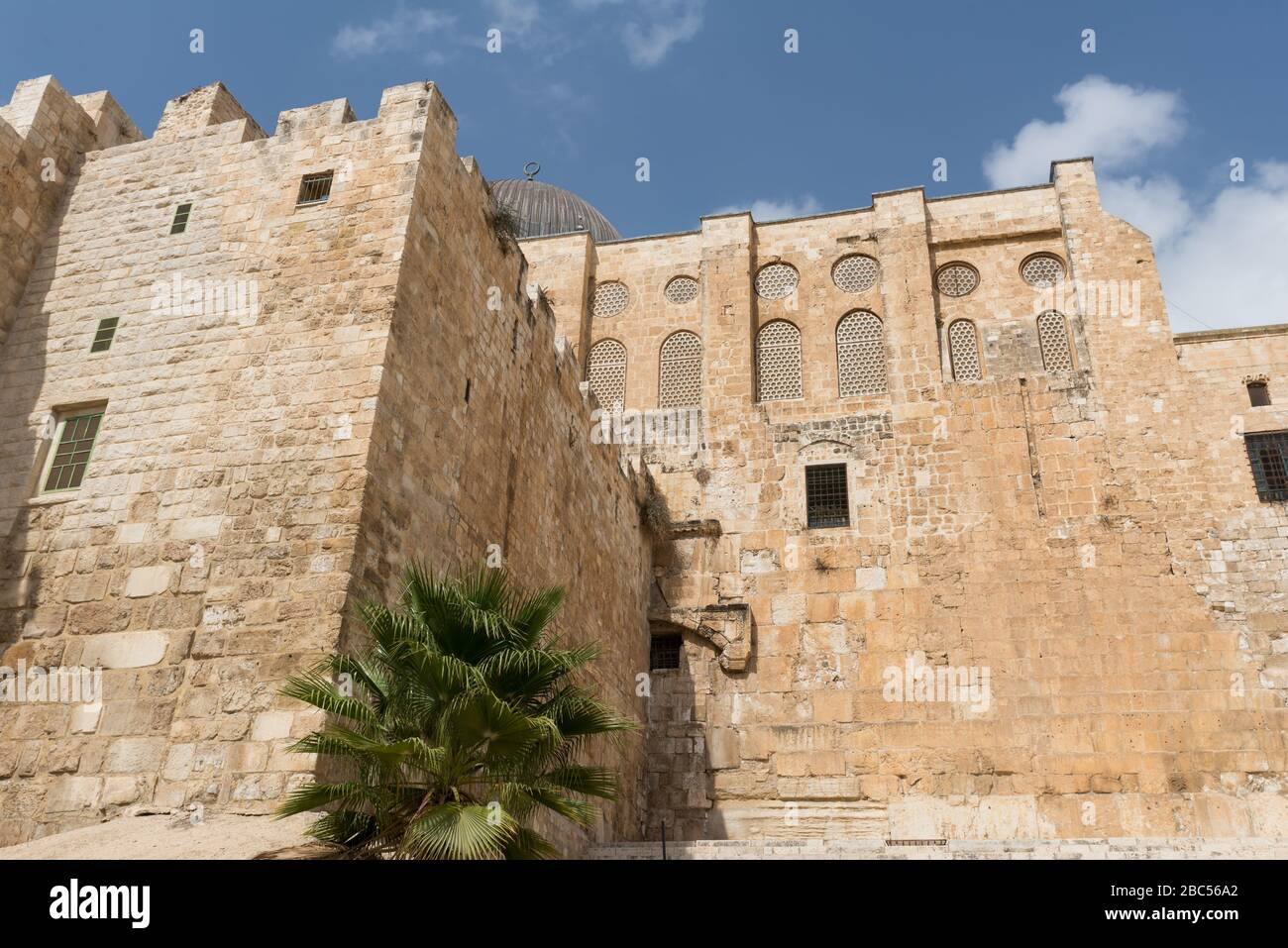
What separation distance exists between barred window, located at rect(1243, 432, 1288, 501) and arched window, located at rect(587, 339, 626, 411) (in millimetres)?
9633

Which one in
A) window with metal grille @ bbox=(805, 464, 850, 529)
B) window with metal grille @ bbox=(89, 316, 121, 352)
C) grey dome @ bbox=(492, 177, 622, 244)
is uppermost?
grey dome @ bbox=(492, 177, 622, 244)

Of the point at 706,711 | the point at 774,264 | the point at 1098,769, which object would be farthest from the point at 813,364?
the point at 1098,769

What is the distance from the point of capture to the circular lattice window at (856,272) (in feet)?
57.6

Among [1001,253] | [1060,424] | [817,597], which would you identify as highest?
[1001,253]

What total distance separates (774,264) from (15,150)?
1186 cm

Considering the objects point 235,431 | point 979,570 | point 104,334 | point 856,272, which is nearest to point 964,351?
point 856,272

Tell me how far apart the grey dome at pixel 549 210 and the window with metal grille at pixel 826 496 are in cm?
895

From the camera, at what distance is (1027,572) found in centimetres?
1458

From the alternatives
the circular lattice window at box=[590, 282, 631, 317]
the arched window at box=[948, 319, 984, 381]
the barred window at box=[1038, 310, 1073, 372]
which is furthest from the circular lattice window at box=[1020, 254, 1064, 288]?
the circular lattice window at box=[590, 282, 631, 317]

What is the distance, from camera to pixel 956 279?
17.3 m

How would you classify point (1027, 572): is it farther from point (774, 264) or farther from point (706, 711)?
point (774, 264)

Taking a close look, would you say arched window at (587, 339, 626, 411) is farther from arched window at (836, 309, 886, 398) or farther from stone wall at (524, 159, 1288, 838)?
arched window at (836, 309, 886, 398)

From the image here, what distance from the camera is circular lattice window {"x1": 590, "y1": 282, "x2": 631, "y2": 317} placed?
18.5 metres

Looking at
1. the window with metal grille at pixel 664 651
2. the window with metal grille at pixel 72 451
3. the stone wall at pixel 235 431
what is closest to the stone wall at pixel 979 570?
the window with metal grille at pixel 664 651
